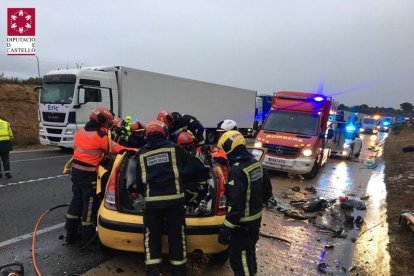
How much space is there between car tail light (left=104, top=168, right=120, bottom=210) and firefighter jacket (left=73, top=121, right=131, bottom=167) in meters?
0.61

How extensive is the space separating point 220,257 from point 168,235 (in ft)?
3.12

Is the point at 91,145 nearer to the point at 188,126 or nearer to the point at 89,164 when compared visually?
the point at 89,164

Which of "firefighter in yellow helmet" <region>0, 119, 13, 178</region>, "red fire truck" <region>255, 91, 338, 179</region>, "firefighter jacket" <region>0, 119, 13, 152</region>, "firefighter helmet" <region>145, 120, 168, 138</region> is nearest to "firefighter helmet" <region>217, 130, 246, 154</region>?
"firefighter helmet" <region>145, 120, 168, 138</region>

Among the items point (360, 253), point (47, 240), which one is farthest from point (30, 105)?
point (360, 253)

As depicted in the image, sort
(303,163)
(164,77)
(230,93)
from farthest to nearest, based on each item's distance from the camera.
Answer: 1. (230,93)
2. (164,77)
3. (303,163)

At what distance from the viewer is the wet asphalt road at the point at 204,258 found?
4523mm

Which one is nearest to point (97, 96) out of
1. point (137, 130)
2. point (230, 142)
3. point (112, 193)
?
point (137, 130)

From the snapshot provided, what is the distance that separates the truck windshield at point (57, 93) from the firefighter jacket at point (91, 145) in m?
9.49

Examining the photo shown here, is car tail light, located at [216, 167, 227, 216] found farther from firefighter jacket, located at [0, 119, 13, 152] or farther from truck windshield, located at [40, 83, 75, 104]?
truck windshield, located at [40, 83, 75, 104]

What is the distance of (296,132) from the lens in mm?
11484

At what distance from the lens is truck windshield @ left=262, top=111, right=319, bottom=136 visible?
37.9 feet

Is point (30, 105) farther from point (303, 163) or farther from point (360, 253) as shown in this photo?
point (360, 253)

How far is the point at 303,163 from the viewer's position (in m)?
10.7

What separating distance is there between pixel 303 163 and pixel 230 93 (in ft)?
53.7
